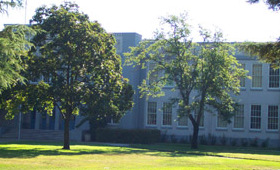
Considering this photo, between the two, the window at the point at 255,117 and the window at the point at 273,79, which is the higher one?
the window at the point at 273,79

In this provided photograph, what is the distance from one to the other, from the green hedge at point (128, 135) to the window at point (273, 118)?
1093cm

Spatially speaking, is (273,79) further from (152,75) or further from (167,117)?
(152,75)

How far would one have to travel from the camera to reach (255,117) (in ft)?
134

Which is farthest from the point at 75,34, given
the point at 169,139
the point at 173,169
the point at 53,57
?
the point at 169,139

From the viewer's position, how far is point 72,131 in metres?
43.3

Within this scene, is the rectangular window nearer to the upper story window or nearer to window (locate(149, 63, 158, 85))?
window (locate(149, 63, 158, 85))

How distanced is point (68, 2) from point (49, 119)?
2157 centimetres

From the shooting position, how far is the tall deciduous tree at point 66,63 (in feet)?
85.8

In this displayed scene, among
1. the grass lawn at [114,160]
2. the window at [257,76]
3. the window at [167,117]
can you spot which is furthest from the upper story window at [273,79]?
the grass lawn at [114,160]

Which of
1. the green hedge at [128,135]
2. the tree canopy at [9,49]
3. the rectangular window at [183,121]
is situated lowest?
the green hedge at [128,135]

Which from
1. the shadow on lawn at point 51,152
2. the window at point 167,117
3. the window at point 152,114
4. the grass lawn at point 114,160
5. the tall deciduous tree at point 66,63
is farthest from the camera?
the window at point 152,114

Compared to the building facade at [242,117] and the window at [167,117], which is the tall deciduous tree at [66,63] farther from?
the window at [167,117]

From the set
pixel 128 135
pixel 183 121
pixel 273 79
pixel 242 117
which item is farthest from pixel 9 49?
pixel 273 79

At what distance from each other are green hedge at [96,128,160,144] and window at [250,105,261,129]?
9.44 meters
